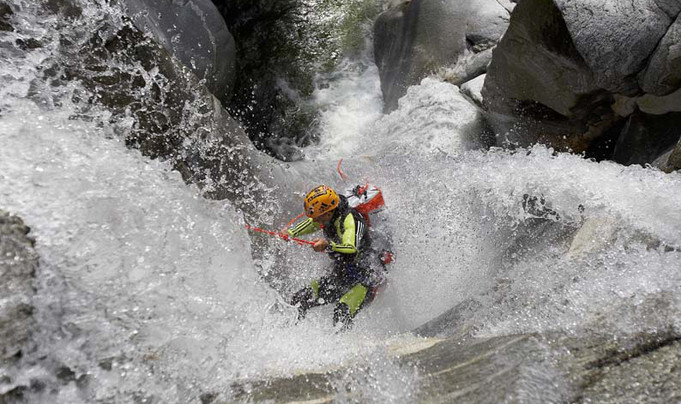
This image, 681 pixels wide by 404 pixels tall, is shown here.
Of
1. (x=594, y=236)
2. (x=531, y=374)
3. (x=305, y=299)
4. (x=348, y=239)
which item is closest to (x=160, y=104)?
(x=348, y=239)

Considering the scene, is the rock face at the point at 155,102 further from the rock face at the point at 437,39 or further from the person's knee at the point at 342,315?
the rock face at the point at 437,39

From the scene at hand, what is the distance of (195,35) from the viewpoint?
5613 mm

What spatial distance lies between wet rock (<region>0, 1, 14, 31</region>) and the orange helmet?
246cm

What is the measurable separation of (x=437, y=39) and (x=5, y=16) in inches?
218

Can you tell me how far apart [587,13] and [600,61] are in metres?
0.49

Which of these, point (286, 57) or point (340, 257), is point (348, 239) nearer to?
point (340, 257)

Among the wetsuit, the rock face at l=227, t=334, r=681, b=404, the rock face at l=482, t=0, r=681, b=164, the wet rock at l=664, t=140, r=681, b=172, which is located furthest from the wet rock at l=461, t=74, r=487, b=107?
the rock face at l=227, t=334, r=681, b=404

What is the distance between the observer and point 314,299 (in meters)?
4.27

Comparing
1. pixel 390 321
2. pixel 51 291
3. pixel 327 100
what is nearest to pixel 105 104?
pixel 51 291

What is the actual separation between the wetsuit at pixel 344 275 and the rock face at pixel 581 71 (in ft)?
9.63

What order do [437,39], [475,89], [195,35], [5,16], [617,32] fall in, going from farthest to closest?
[437,39], [475,89], [195,35], [617,32], [5,16]

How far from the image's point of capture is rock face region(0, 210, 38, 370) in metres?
2.07

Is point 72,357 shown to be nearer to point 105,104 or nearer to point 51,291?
point 51,291

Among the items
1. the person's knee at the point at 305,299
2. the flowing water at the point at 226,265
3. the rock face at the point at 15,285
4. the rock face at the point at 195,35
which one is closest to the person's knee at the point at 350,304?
the flowing water at the point at 226,265
